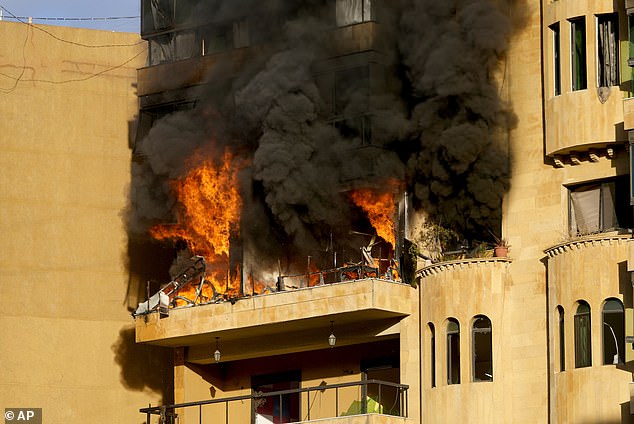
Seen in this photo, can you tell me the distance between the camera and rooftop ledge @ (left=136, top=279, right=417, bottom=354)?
2286 inches

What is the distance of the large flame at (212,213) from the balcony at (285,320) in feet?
5.89

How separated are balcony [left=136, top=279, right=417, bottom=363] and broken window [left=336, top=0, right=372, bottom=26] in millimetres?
8818

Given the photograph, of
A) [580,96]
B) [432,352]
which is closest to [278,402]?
[432,352]

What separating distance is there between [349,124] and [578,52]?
27.1ft

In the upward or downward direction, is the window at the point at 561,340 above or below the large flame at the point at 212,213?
below

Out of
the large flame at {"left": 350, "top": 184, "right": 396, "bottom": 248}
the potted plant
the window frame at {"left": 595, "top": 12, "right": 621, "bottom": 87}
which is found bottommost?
the potted plant

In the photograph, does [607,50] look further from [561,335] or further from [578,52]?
[561,335]

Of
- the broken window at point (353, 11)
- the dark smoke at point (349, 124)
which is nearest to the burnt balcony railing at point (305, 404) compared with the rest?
the dark smoke at point (349, 124)

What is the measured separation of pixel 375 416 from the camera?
5678 centimetres

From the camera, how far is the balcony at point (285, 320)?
191 feet

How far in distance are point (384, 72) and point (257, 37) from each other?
6301 millimetres

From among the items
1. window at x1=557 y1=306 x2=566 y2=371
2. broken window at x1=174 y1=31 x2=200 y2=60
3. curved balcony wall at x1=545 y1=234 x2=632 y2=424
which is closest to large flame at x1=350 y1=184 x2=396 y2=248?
curved balcony wall at x1=545 y1=234 x2=632 y2=424

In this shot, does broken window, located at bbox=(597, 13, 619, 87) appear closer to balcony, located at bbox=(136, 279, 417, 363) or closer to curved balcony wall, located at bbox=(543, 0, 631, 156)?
curved balcony wall, located at bbox=(543, 0, 631, 156)

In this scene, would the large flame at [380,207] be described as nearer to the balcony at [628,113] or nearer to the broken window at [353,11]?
the broken window at [353,11]
